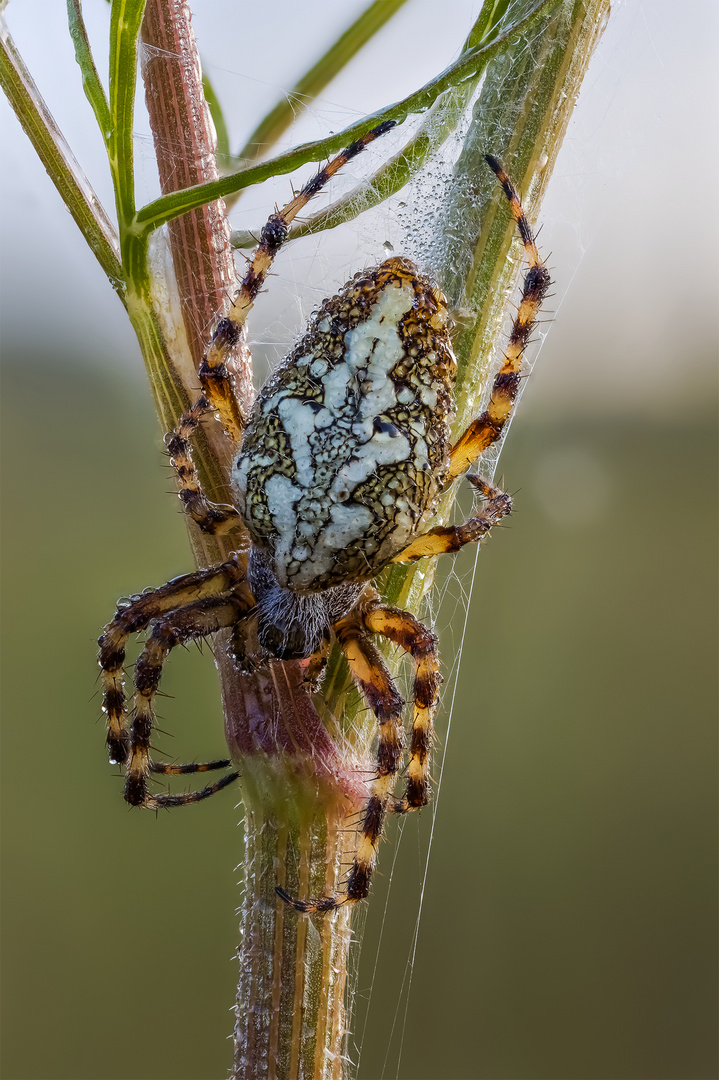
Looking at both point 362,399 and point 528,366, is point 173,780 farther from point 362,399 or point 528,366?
point 528,366

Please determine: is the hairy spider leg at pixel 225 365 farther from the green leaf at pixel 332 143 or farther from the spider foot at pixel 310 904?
the spider foot at pixel 310 904

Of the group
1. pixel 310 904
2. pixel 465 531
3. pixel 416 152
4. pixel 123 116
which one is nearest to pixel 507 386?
pixel 465 531

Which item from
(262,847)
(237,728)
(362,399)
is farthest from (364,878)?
(362,399)

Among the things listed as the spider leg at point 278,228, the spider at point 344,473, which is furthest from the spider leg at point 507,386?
the spider leg at point 278,228

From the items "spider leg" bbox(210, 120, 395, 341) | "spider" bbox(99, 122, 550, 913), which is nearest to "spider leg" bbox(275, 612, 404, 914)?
"spider" bbox(99, 122, 550, 913)

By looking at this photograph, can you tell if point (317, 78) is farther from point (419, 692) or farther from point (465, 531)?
point (419, 692)

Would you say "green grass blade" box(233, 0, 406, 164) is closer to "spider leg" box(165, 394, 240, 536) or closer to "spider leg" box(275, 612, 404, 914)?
"spider leg" box(165, 394, 240, 536)

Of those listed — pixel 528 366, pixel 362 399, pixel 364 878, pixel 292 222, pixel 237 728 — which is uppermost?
pixel 292 222
